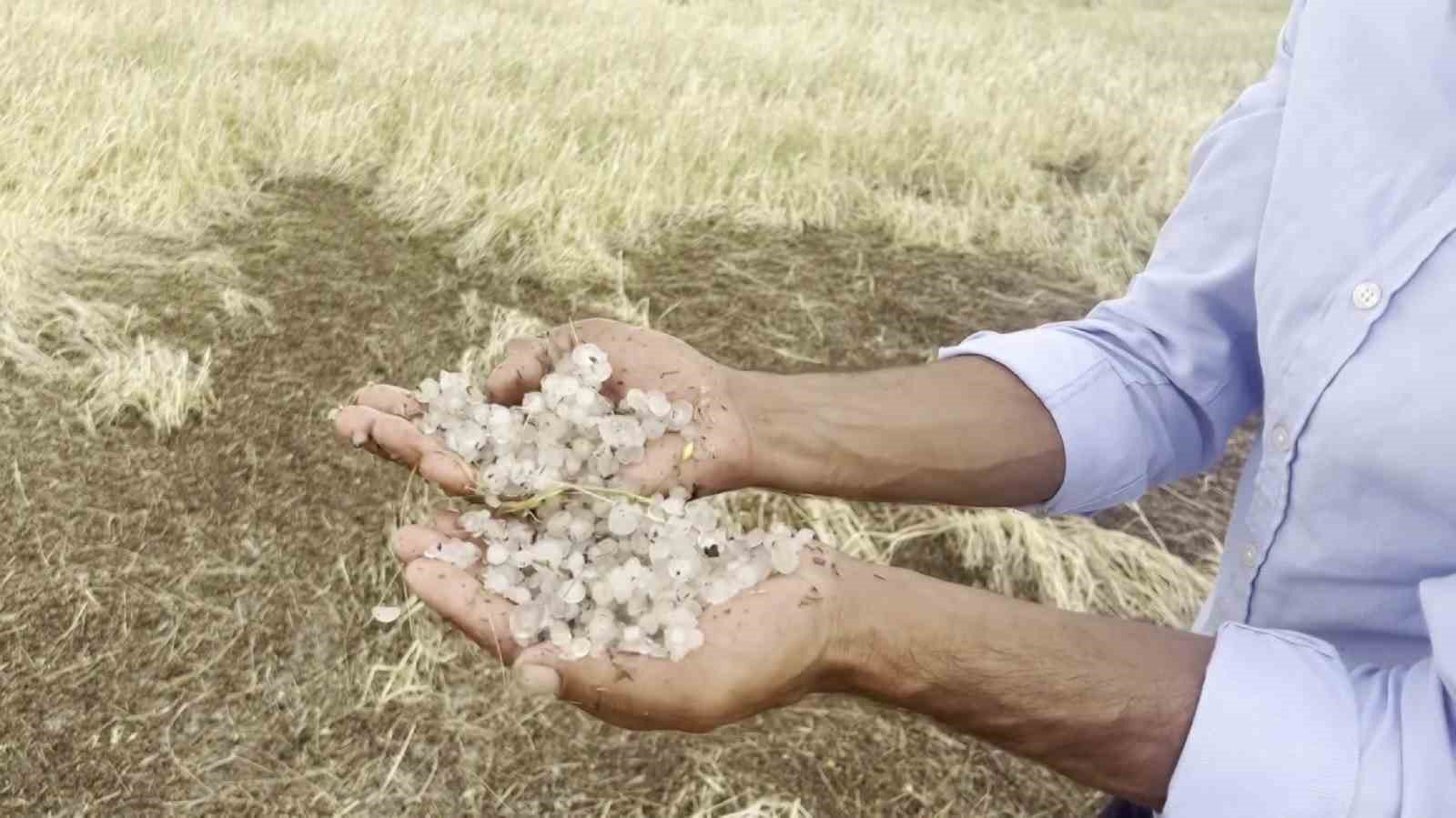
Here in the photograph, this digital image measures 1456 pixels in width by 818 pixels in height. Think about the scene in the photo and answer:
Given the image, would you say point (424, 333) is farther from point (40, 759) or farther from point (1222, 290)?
Result: point (1222, 290)

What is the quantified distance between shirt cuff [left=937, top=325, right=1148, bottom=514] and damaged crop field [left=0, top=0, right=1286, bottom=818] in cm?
78

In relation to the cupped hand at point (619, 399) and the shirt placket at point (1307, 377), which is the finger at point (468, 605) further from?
the shirt placket at point (1307, 377)

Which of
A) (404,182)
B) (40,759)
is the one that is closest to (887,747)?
(40,759)

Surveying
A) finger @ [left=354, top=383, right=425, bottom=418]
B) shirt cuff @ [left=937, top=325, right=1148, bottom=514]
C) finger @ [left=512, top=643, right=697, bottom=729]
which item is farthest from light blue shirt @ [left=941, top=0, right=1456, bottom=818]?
finger @ [left=354, top=383, right=425, bottom=418]

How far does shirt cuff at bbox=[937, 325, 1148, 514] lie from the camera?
4.08 ft

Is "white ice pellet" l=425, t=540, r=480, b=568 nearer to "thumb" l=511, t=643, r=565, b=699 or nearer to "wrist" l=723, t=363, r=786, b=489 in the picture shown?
"thumb" l=511, t=643, r=565, b=699

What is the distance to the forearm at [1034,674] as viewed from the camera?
0.98m

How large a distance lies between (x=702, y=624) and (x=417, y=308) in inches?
73.4

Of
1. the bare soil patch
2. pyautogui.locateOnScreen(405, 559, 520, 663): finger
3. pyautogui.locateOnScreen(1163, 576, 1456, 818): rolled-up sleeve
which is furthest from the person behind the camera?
the bare soil patch

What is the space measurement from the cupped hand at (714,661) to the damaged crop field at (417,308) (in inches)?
31.3

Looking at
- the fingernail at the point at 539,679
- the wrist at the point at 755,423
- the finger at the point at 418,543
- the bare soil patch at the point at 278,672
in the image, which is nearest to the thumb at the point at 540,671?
the fingernail at the point at 539,679

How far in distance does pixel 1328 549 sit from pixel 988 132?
10.8 feet

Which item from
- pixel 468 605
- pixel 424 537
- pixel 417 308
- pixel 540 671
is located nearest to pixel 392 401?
pixel 424 537

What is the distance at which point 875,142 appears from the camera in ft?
12.5
